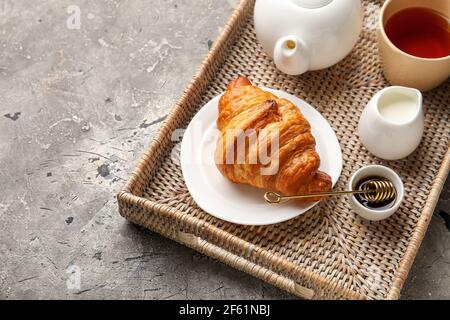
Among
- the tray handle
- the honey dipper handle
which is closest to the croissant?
the honey dipper handle

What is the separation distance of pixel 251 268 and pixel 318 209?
0.48 ft

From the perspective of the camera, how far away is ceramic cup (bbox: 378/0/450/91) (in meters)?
1.18

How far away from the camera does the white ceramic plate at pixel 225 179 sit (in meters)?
1.14

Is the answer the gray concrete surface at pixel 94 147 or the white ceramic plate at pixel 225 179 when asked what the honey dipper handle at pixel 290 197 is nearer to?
the white ceramic plate at pixel 225 179

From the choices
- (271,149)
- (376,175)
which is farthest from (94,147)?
(376,175)

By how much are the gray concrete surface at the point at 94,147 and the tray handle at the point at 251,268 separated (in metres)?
0.07

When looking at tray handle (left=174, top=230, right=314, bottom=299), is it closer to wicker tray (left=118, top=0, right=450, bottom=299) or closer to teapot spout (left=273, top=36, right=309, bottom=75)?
wicker tray (left=118, top=0, right=450, bottom=299)

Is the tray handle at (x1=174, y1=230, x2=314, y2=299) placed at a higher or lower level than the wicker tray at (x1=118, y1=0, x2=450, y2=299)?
lower

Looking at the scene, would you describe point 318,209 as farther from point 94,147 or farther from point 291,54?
point 94,147

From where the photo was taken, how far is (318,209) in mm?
1167

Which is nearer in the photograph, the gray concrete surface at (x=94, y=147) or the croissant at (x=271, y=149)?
the croissant at (x=271, y=149)

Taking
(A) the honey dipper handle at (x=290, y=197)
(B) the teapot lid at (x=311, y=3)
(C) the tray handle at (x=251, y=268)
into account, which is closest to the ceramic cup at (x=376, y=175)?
(A) the honey dipper handle at (x=290, y=197)
